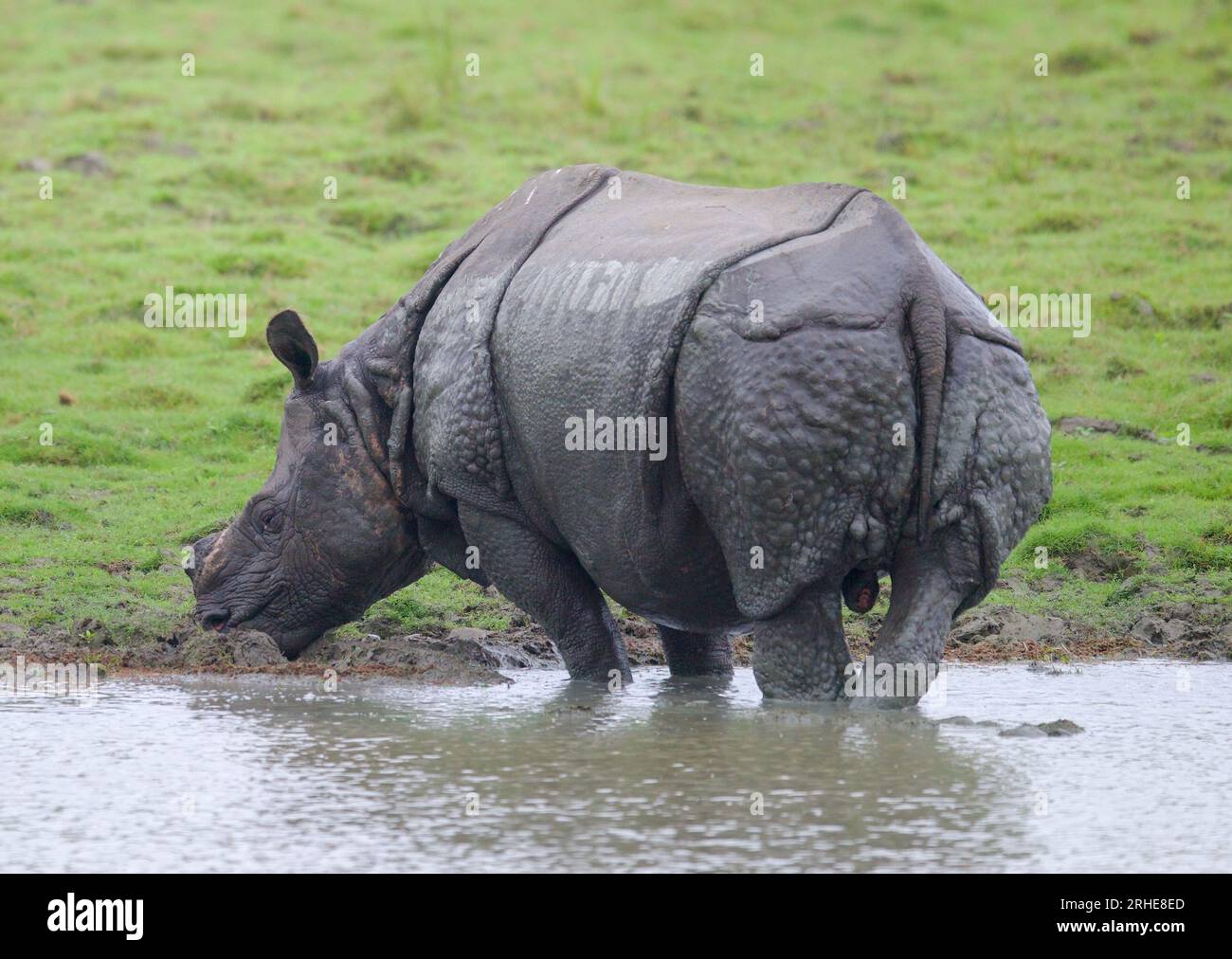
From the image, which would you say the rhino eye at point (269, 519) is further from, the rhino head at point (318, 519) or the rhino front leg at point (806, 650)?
the rhino front leg at point (806, 650)

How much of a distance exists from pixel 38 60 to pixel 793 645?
17957 mm

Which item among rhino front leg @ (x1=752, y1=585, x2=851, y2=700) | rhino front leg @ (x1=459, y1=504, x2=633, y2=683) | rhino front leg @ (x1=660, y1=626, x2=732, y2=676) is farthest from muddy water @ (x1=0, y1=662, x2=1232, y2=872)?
→ rhino front leg @ (x1=660, y1=626, x2=732, y2=676)

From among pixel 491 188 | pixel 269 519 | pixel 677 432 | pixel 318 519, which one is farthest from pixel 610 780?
pixel 491 188

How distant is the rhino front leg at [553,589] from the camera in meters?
8.22

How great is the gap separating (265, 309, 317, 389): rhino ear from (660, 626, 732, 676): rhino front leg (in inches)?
81.3

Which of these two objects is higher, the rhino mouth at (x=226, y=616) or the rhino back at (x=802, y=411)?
the rhino back at (x=802, y=411)

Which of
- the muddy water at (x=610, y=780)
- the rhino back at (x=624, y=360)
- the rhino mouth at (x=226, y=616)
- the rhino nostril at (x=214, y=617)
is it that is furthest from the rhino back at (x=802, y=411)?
the rhino nostril at (x=214, y=617)

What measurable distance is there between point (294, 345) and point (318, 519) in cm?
Answer: 82

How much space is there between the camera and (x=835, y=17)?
82.1 feet

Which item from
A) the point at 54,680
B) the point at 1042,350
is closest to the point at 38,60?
the point at 1042,350

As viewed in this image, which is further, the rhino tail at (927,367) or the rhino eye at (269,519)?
the rhino eye at (269,519)

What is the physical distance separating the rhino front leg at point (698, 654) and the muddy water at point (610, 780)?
0.41m

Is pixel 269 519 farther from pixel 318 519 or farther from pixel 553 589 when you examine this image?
pixel 553 589
